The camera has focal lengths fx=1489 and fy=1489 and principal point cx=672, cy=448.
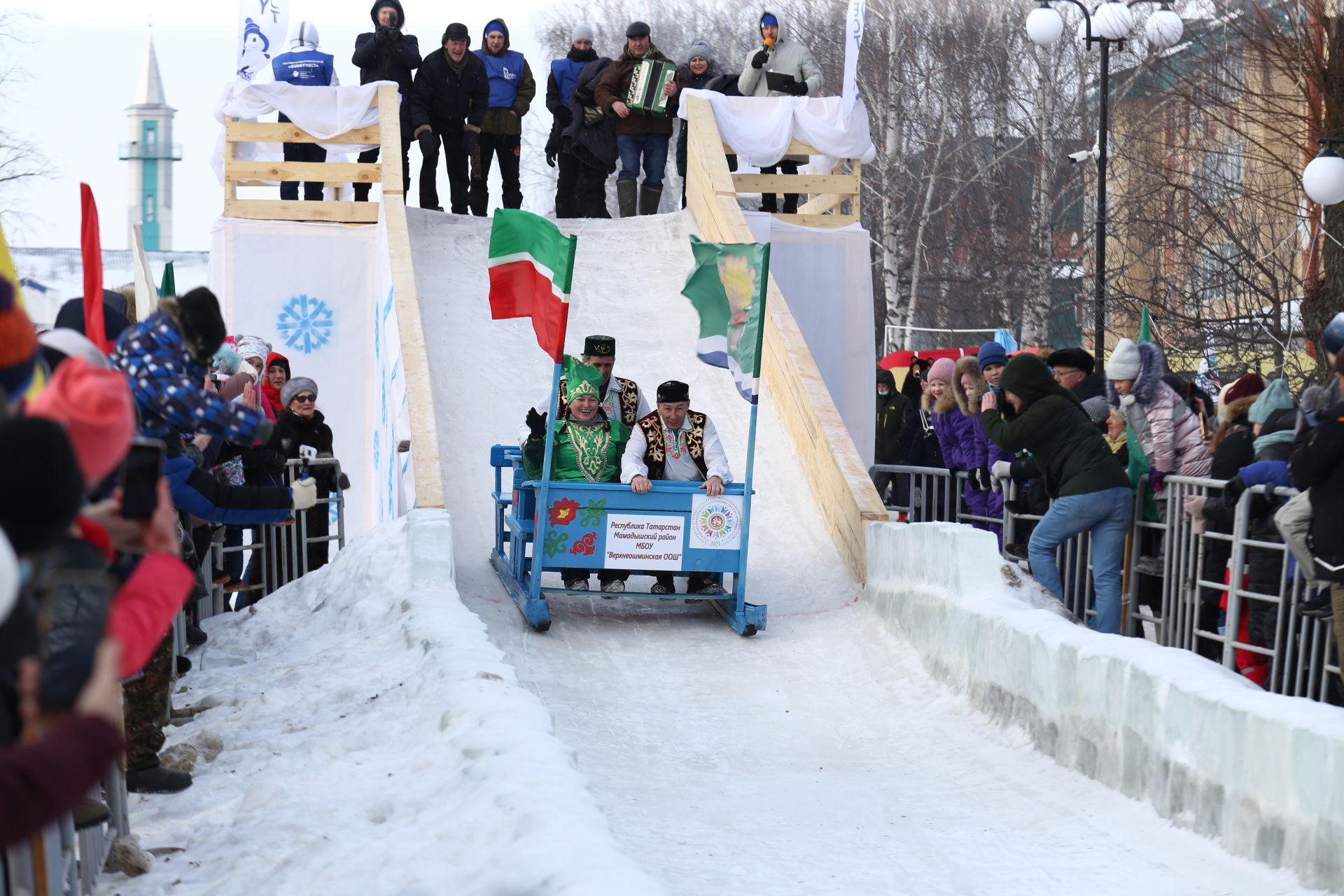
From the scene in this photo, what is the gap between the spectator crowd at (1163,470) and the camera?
5730 mm

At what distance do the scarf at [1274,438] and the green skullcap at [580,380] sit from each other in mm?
3842

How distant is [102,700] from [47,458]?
384 mm

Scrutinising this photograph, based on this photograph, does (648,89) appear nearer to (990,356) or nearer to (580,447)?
(990,356)

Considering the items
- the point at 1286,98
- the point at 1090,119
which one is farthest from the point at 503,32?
the point at 1090,119

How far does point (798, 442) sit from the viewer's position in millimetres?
11516

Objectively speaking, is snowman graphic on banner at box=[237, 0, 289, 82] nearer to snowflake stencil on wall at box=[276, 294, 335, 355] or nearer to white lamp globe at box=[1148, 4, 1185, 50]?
snowflake stencil on wall at box=[276, 294, 335, 355]

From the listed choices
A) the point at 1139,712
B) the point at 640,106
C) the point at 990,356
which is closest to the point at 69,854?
the point at 1139,712

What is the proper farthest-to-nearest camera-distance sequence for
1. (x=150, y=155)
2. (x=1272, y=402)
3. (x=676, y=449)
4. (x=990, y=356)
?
1. (x=150, y=155)
2. (x=990, y=356)
3. (x=676, y=449)
4. (x=1272, y=402)

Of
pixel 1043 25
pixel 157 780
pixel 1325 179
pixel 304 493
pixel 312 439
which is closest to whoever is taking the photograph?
pixel 157 780

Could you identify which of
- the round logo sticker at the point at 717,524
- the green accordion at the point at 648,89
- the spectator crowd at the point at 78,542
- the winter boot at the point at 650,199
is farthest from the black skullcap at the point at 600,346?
the winter boot at the point at 650,199

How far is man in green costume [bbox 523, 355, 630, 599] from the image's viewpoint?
29.6ft

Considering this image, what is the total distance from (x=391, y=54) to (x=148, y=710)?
11.1 metres

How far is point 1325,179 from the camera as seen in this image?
36.1 feet

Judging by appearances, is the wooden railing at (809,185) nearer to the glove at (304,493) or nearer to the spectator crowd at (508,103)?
the spectator crowd at (508,103)
